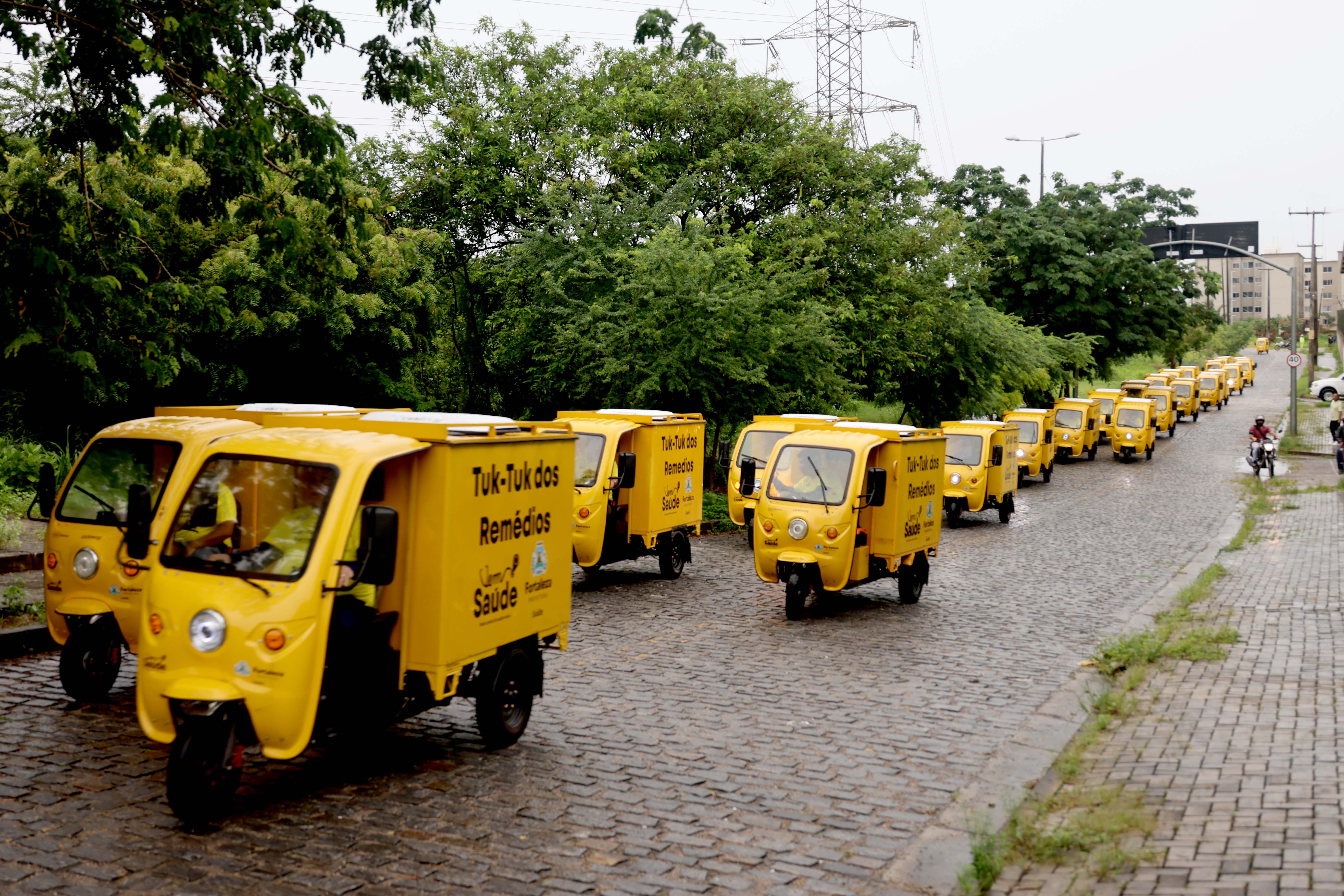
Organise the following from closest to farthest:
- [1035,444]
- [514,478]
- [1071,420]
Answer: [514,478] → [1035,444] → [1071,420]

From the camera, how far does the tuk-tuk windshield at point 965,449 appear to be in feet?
77.7

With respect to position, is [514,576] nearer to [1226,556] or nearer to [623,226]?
[1226,556]

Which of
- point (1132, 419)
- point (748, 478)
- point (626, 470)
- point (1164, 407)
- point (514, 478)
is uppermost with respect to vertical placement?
point (514, 478)

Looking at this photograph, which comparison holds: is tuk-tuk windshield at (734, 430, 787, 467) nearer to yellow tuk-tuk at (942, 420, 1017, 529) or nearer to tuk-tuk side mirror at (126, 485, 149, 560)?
yellow tuk-tuk at (942, 420, 1017, 529)

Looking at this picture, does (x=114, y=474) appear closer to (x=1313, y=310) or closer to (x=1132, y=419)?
(x=1132, y=419)

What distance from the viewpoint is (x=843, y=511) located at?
43.1ft

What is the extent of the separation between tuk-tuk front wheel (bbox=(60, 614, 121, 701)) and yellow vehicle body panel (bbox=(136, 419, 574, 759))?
4.94ft

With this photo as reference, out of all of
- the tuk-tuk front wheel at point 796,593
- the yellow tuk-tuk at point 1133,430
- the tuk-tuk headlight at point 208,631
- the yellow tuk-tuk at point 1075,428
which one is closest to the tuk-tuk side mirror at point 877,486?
the tuk-tuk front wheel at point 796,593

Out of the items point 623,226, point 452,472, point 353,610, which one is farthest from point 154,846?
point 623,226

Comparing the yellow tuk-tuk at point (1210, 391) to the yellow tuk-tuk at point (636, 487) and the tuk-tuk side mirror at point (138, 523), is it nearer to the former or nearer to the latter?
the yellow tuk-tuk at point (636, 487)

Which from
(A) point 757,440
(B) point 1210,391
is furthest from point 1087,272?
(A) point 757,440

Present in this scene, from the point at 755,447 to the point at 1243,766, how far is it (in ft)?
42.7

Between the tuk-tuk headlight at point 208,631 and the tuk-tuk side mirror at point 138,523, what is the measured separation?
1085 millimetres

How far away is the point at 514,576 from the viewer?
7.95 meters
